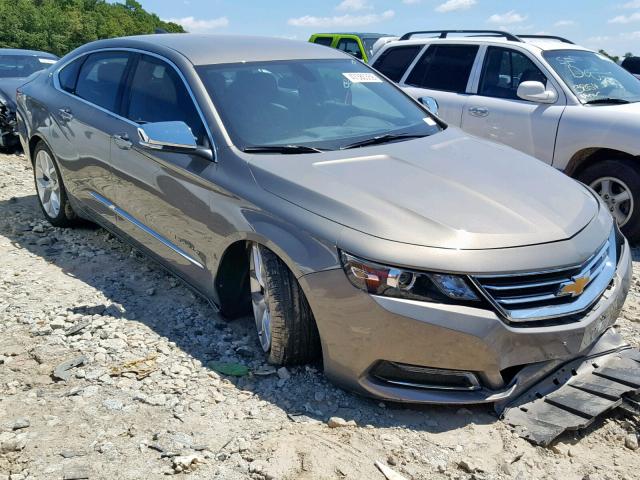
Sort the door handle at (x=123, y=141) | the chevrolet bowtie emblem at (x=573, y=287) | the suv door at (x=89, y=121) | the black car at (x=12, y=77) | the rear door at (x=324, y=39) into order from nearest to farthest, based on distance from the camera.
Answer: the chevrolet bowtie emblem at (x=573, y=287) → the door handle at (x=123, y=141) → the suv door at (x=89, y=121) → the black car at (x=12, y=77) → the rear door at (x=324, y=39)

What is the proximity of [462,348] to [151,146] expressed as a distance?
2.04 metres

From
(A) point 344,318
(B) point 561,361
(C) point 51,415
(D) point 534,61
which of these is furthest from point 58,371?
(D) point 534,61

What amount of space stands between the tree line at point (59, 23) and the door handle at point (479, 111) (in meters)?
32.2

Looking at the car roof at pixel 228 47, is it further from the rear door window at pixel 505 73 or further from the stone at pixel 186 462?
the rear door window at pixel 505 73

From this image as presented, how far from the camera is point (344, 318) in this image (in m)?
2.79

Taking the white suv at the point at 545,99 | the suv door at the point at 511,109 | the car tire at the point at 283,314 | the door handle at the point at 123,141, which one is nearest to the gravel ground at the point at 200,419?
the car tire at the point at 283,314

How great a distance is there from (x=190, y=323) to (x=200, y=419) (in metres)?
1.02

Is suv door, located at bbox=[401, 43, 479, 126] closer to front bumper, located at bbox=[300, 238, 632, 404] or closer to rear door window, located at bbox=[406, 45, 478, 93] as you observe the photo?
rear door window, located at bbox=[406, 45, 478, 93]

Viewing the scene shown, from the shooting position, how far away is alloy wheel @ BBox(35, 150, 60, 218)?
5477 millimetres

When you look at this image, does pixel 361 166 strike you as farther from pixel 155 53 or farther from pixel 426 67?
pixel 426 67

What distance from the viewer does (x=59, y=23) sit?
132ft

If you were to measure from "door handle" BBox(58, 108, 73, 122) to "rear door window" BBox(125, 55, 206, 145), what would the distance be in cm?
85

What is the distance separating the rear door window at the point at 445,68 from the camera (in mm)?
6836

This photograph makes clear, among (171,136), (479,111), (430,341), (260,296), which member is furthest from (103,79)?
(479,111)
